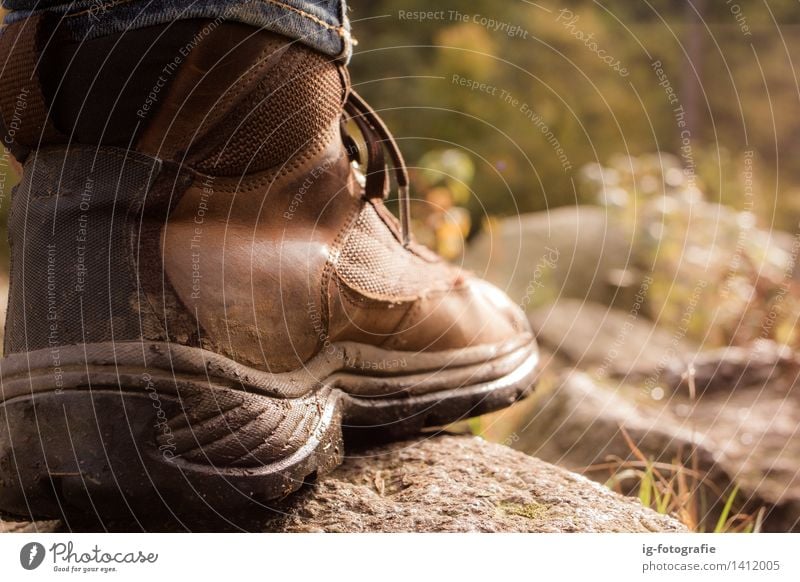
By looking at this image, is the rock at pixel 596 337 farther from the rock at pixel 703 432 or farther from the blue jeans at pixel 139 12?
the blue jeans at pixel 139 12

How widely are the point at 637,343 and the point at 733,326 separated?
1.05 feet

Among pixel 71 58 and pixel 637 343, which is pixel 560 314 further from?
pixel 71 58

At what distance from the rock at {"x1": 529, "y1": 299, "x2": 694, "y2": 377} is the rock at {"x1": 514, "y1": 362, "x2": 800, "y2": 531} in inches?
28.1

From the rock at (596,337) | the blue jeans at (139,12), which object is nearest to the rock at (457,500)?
the blue jeans at (139,12)

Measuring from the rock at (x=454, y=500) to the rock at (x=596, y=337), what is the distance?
1.59m

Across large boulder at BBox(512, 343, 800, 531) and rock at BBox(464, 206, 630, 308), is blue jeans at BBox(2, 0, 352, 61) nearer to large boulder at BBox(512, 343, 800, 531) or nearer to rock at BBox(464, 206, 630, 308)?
large boulder at BBox(512, 343, 800, 531)

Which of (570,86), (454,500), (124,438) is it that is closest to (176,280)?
(124,438)

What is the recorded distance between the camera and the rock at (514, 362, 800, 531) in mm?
1314

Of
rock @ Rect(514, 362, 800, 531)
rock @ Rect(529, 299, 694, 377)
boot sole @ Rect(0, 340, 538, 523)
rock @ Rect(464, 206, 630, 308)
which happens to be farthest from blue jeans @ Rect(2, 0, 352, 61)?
rock @ Rect(464, 206, 630, 308)

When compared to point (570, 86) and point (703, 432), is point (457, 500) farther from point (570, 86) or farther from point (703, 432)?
point (570, 86)

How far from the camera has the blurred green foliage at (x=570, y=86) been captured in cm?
407

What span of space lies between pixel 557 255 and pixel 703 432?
79.4 inches

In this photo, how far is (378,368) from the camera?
38.2 inches
